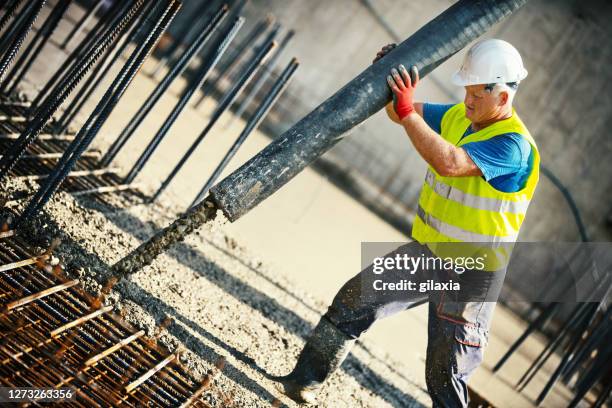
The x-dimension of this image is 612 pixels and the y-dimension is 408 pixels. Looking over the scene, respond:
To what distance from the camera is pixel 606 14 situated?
8.68 meters

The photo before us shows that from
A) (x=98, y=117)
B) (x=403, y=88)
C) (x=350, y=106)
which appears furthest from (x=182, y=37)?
(x=403, y=88)

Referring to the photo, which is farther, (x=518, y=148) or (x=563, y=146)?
(x=563, y=146)

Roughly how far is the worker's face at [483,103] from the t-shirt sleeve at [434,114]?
0.46 meters

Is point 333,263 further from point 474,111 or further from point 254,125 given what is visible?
→ point 474,111

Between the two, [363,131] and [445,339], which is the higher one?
[363,131]

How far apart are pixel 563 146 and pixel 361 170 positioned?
10.1 ft

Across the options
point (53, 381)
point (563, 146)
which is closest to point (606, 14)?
point (563, 146)

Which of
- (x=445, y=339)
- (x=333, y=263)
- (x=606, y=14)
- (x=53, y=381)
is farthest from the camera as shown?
(x=606, y=14)

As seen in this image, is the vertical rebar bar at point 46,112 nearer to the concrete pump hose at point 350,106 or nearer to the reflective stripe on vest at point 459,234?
the concrete pump hose at point 350,106

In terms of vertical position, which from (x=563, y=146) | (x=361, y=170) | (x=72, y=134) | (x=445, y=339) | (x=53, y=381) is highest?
(x=563, y=146)

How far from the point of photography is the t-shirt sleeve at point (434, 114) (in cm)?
356

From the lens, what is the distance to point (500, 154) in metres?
2.85

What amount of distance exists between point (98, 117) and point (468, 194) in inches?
85.0

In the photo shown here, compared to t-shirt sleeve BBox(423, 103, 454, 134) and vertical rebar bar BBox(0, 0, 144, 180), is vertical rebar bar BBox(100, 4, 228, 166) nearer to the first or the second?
vertical rebar bar BBox(0, 0, 144, 180)
